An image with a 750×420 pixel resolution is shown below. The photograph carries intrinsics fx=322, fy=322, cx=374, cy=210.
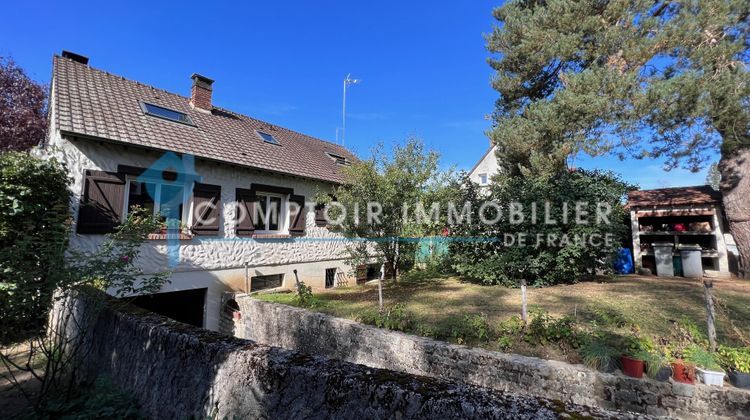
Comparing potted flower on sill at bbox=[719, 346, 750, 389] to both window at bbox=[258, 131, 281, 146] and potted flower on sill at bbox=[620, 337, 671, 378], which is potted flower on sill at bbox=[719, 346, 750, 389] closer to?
potted flower on sill at bbox=[620, 337, 671, 378]

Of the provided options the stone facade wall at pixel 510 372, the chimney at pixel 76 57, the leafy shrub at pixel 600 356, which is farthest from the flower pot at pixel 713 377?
the chimney at pixel 76 57

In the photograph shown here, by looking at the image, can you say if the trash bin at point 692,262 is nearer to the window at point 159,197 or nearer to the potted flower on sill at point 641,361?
the potted flower on sill at point 641,361

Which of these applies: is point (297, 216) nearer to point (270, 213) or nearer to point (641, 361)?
point (270, 213)

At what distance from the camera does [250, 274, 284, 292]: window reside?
10.5 m

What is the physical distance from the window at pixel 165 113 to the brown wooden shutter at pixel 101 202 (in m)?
Result: 2.80

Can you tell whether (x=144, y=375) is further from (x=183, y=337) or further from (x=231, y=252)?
(x=231, y=252)

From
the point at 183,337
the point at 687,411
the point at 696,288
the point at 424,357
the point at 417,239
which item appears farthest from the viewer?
the point at 417,239

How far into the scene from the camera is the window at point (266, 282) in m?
10.5

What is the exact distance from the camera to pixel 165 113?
1006cm

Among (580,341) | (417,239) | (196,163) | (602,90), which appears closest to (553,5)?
(602,90)

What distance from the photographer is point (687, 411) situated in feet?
12.5

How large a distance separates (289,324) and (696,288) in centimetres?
1067

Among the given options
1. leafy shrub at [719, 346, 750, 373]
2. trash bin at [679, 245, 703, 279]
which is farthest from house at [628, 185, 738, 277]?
leafy shrub at [719, 346, 750, 373]

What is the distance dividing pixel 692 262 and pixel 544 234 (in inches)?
238
